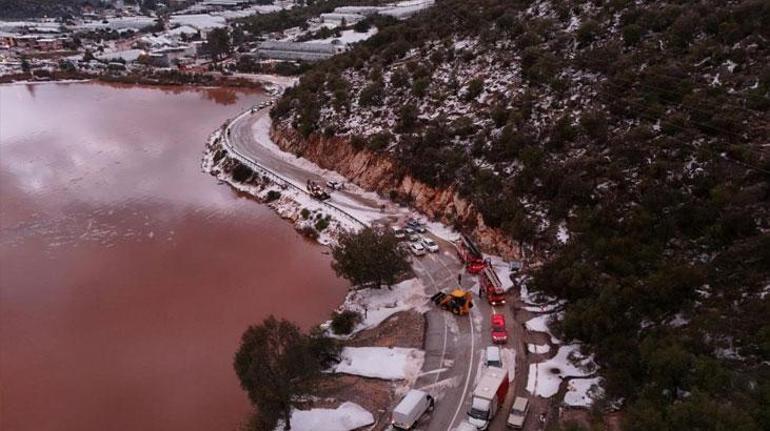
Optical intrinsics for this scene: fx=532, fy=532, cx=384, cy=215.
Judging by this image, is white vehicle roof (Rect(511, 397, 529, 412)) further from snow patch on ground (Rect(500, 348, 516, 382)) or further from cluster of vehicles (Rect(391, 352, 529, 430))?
snow patch on ground (Rect(500, 348, 516, 382))

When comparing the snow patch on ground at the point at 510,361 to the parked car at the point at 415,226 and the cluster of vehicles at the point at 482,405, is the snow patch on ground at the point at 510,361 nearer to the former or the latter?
the cluster of vehicles at the point at 482,405

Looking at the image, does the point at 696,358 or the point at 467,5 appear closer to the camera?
the point at 696,358

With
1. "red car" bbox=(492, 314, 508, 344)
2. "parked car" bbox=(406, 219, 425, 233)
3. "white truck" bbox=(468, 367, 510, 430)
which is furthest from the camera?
"parked car" bbox=(406, 219, 425, 233)

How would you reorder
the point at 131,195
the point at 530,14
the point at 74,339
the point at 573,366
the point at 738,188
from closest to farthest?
the point at 573,366 → the point at 738,188 → the point at 74,339 → the point at 131,195 → the point at 530,14

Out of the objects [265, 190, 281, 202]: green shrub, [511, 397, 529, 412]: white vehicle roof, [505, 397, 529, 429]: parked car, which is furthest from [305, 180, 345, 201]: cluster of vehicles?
[505, 397, 529, 429]: parked car

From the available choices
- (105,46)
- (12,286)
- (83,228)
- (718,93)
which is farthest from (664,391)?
(105,46)

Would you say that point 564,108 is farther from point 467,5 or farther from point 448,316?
point 467,5

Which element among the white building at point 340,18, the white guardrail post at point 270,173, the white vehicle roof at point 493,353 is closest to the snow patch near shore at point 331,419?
the white vehicle roof at point 493,353
